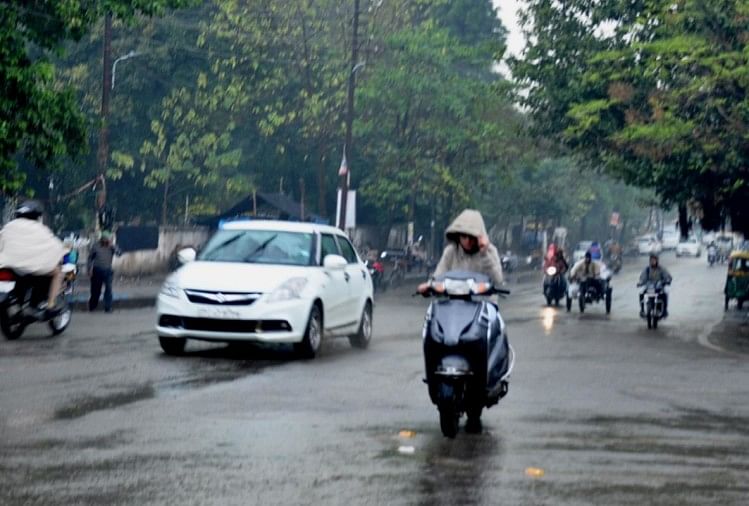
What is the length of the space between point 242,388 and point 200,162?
42706 mm

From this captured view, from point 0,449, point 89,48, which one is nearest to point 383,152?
point 89,48

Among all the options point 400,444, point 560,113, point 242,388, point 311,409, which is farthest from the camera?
point 560,113

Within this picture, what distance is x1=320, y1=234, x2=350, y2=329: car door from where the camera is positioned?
59.3 ft

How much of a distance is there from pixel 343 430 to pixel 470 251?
201 cm

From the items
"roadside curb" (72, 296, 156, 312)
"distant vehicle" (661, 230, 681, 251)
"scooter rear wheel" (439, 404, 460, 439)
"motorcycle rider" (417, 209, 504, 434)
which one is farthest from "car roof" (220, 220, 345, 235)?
"distant vehicle" (661, 230, 681, 251)

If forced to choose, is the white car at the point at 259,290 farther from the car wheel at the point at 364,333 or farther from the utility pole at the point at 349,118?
the utility pole at the point at 349,118

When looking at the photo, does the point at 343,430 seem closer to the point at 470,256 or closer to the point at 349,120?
the point at 470,256

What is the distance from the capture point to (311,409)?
12.1 metres

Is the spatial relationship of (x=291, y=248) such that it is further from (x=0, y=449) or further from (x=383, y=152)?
(x=383, y=152)

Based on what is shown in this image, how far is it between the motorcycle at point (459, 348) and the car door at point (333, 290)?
6.92 meters

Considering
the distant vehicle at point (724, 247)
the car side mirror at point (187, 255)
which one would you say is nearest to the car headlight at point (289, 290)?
the car side mirror at point (187, 255)

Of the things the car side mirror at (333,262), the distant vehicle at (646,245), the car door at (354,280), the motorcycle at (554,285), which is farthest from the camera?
the distant vehicle at (646,245)

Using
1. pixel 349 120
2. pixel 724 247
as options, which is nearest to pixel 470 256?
pixel 349 120

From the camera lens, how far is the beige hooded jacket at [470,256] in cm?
1178
